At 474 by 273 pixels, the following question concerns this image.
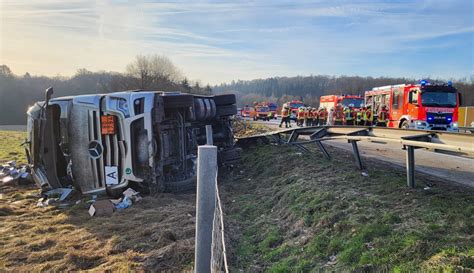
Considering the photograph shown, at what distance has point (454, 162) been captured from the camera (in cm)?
820

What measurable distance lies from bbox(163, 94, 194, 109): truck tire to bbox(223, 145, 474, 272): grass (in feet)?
6.66

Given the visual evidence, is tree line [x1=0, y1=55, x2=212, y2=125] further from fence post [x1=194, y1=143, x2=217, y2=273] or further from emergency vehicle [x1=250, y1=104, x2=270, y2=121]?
fence post [x1=194, y1=143, x2=217, y2=273]

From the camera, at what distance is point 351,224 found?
428 cm

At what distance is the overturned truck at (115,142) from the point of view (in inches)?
275

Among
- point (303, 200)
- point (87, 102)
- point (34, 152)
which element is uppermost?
point (87, 102)

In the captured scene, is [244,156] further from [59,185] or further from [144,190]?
[59,185]

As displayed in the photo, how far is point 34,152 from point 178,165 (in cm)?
291

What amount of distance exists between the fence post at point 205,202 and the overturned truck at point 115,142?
15.5 feet

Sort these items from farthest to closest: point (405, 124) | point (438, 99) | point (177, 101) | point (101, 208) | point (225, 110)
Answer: point (405, 124) < point (438, 99) < point (225, 110) < point (177, 101) < point (101, 208)

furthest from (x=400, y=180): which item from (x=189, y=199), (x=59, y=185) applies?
(x=59, y=185)

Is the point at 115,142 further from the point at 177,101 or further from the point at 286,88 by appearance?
the point at 286,88

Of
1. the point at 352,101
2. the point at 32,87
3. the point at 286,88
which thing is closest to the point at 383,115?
the point at 352,101

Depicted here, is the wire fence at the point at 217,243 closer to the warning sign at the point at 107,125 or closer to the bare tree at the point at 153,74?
the warning sign at the point at 107,125

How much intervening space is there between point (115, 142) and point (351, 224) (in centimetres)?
450
